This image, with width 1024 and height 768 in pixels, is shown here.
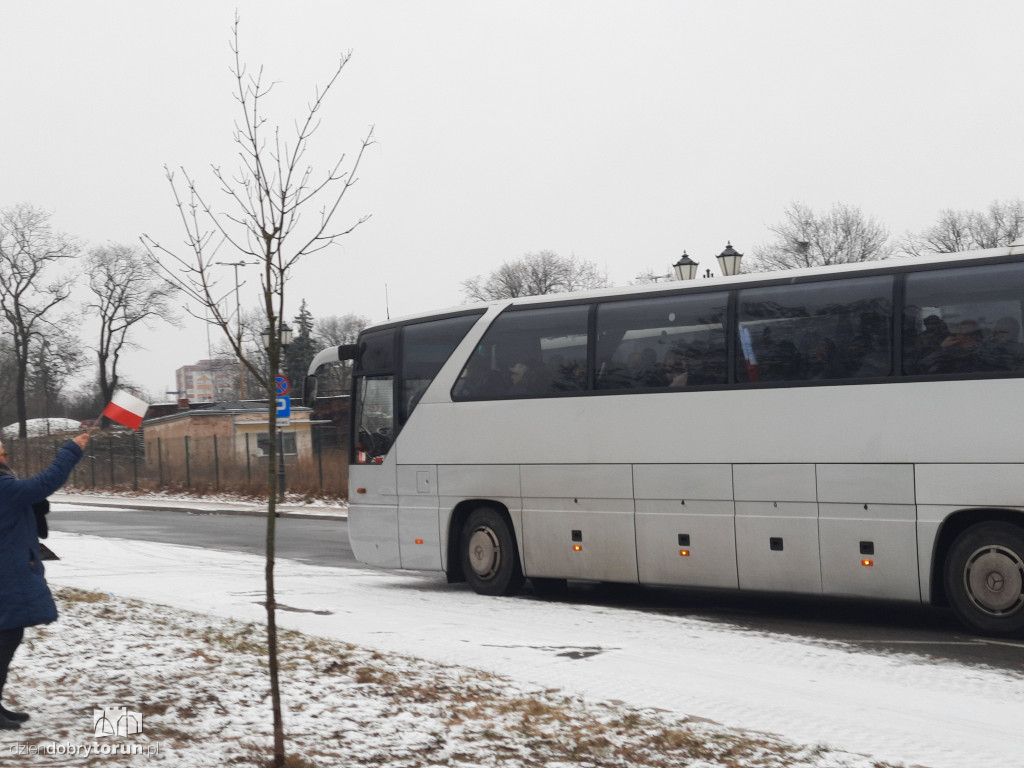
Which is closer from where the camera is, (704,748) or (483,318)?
(704,748)

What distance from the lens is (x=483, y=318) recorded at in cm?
1380

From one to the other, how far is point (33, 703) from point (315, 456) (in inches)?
1093

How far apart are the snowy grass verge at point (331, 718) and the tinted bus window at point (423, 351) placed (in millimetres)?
5612

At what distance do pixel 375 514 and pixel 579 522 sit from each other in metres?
3.14

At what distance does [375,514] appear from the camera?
1478 centimetres

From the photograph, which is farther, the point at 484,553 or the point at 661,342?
the point at 484,553

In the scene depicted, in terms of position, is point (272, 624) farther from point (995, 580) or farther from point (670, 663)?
point (995, 580)

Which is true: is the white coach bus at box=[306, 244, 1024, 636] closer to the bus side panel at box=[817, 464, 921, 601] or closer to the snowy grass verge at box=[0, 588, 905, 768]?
the bus side panel at box=[817, 464, 921, 601]

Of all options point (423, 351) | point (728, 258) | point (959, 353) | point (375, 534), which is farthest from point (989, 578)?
point (728, 258)

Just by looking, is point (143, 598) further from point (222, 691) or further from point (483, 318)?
point (222, 691)

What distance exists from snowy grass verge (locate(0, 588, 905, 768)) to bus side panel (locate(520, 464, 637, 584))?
429 centimetres

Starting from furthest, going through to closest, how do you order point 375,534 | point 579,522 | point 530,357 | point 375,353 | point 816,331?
point 375,353 → point 375,534 → point 530,357 → point 579,522 → point 816,331

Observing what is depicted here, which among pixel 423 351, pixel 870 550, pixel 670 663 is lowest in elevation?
pixel 670 663

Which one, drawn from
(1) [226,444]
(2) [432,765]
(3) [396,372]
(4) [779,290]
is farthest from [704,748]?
(1) [226,444]
